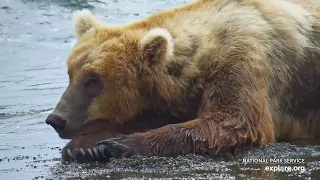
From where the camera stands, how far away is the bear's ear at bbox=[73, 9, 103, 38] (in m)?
6.93

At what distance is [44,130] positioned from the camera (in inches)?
293

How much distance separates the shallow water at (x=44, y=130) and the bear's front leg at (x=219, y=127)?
11 centimetres

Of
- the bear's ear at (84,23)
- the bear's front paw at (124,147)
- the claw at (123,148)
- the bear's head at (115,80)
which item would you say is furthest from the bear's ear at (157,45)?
the claw at (123,148)

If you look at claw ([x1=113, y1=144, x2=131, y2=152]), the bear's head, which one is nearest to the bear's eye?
the bear's head

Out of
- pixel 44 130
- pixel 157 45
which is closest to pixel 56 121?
pixel 157 45

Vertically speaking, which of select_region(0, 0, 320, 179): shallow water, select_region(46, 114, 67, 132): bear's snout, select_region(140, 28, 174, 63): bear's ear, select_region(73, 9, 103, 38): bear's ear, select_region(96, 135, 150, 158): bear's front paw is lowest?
select_region(0, 0, 320, 179): shallow water

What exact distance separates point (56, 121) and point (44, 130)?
1340mm

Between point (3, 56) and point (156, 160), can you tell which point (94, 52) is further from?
point (3, 56)

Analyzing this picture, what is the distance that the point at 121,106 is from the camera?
20.9 ft

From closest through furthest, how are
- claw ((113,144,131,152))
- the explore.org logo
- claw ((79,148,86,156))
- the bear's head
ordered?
1. the explore.org logo
2. claw ((113,144,131,152))
3. claw ((79,148,86,156))
4. the bear's head

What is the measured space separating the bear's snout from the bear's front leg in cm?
44

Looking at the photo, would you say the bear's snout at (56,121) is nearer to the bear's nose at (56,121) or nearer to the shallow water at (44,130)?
the bear's nose at (56,121)

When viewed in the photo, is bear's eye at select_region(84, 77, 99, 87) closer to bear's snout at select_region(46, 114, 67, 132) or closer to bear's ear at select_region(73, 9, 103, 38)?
bear's snout at select_region(46, 114, 67, 132)

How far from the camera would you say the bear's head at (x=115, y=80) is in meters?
6.29
